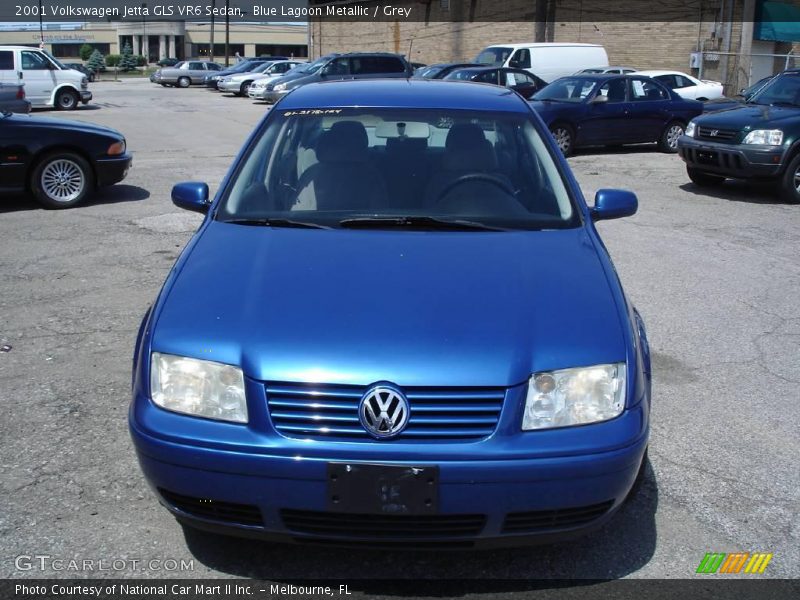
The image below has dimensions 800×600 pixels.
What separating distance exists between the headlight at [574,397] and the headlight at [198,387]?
94 centimetres

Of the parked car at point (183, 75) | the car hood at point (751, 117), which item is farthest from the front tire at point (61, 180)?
the parked car at point (183, 75)

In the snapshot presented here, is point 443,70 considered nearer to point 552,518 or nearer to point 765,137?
point 765,137

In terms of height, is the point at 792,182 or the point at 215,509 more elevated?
the point at 792,182

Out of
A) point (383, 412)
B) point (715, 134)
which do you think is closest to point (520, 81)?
point (715, 134)

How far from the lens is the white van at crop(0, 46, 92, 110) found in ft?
79.8

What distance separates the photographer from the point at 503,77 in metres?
20.4

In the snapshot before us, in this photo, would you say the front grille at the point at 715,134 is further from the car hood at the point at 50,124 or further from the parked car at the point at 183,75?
the parked car at the point at 183,75

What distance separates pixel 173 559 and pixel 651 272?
549cm

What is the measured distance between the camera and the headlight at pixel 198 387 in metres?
2.90

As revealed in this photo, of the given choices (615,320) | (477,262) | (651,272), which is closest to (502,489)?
(615,320)

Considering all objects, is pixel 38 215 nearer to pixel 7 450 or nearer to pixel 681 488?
pixel 7 450

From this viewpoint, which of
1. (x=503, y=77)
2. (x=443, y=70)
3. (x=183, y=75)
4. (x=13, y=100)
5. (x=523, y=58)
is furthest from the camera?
(x=183, y=75)

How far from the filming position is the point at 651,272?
768 cm

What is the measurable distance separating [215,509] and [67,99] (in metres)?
25.5
